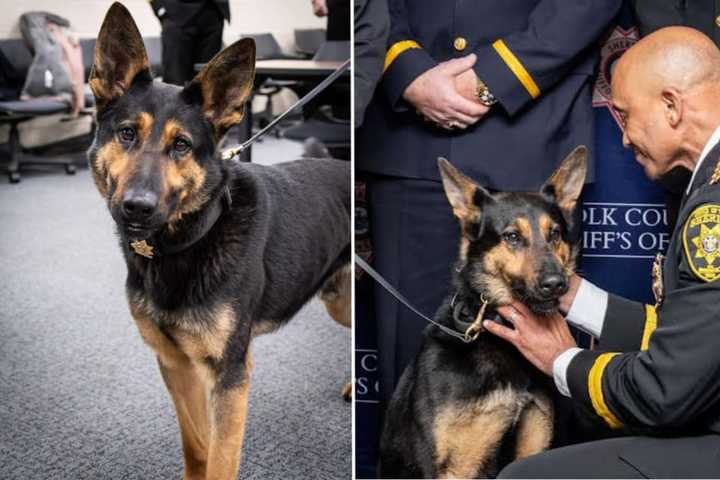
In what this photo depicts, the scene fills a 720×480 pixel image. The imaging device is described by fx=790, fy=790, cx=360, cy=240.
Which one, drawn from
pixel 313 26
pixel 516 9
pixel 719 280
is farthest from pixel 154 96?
pixel 719 280

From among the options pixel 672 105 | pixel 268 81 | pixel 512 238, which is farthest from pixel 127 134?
pixel 672 105

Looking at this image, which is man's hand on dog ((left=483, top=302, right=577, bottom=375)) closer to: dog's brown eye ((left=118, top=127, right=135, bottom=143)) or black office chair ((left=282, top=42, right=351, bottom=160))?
black office chair ((left=282, top=42, right=351, bottom=160))

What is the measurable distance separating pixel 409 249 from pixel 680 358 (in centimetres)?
62

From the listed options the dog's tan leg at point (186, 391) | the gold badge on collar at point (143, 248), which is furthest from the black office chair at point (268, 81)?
the dog's tan leg at point (186, 391)

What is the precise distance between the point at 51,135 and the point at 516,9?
1.19 metres

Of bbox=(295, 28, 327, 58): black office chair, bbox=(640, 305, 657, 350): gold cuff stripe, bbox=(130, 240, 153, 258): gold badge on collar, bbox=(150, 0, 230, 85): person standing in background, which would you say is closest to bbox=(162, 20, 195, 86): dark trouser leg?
bbox=(150, 0, 230, 85): person standing in background

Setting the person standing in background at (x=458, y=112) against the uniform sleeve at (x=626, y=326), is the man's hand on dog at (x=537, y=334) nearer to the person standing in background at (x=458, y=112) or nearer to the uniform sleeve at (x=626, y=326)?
the uniform sleeve at (x=626, y=326)

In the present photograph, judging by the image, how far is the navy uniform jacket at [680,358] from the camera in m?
1.22

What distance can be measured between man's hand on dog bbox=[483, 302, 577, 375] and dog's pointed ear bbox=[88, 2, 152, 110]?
2.79ft

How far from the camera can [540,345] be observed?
1547 millimetres

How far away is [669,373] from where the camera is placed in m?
1.26

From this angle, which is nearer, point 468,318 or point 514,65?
point 514,65

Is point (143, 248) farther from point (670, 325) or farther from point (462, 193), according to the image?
point (670, 325)

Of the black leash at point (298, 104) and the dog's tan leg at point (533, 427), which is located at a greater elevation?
the black leash at point (298, 104)
